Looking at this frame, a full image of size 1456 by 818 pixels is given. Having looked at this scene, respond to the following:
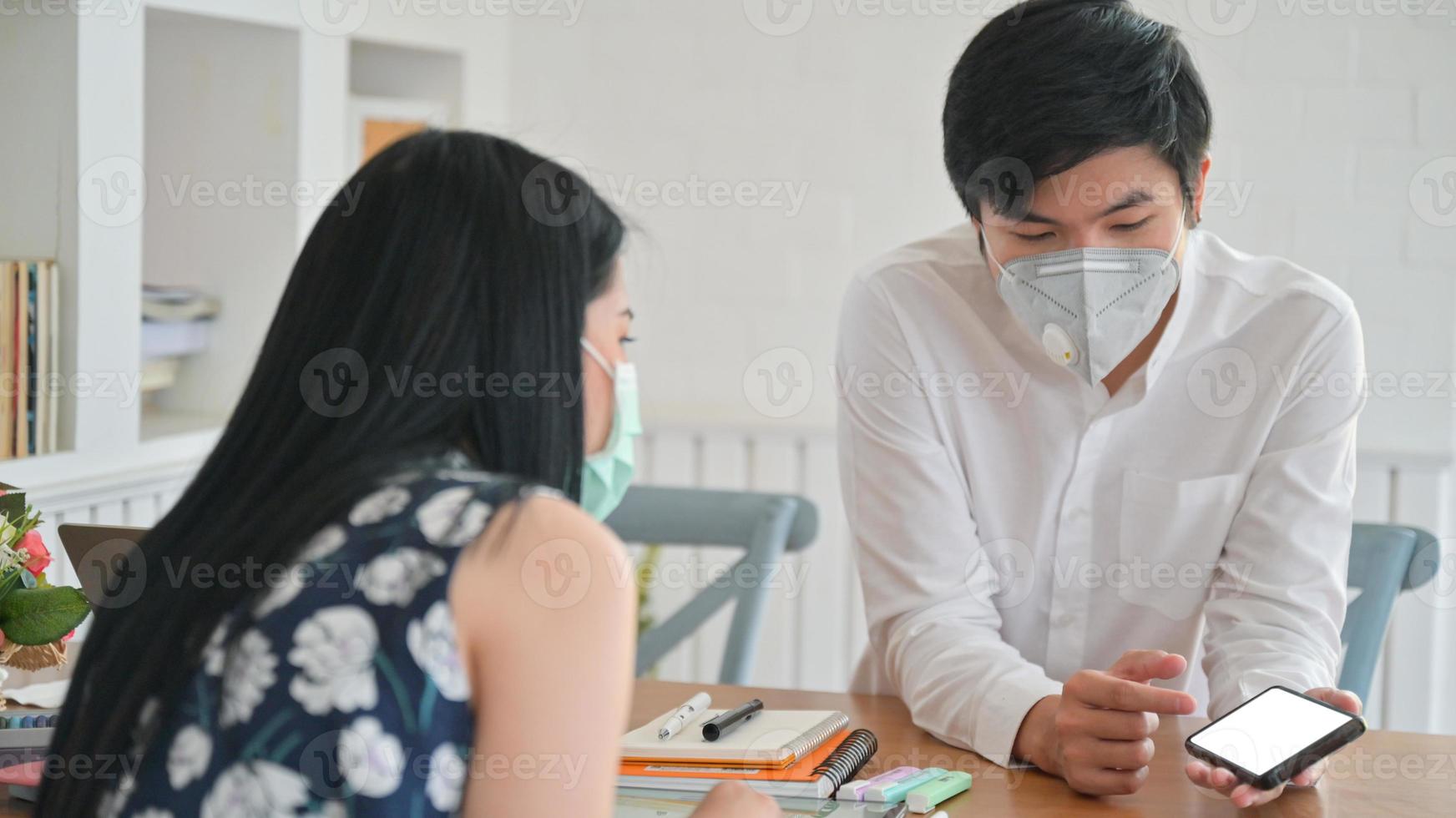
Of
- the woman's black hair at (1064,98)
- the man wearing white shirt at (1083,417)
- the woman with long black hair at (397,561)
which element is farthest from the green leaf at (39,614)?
the woman's black hair at (1064,98)

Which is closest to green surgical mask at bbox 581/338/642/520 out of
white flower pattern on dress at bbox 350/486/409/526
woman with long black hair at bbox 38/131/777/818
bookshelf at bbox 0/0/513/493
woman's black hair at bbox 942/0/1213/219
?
woman with long black hair at bbox 38/131/777/818

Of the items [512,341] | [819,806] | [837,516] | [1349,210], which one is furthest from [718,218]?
[512,341]

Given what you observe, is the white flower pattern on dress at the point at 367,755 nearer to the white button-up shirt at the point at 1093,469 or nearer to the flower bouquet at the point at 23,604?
the flower bouquet at the point at 23,604

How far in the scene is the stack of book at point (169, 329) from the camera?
2.45m

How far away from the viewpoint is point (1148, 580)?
1687 mm

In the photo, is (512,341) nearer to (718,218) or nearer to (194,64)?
(194,64)

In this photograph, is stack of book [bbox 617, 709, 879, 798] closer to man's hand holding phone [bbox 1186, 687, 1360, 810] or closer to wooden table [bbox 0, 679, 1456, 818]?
wooden table [bbox 0, 679, 1456, 818]

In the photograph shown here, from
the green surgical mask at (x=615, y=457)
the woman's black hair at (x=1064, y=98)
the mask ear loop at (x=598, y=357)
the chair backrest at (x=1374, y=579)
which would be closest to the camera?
the mask ear loop at (x=598, y=357)

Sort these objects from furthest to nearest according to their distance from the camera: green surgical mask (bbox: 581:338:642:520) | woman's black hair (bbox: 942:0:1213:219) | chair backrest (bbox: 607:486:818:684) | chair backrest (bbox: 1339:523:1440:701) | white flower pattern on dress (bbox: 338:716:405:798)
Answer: chair backrest (bbox: 607:486:818:684)
chair backrest (bbox: 1339:523:1440:701)
woman's black hair (bbox: 942:0:1213:219)
green surgical mask (bbox: 581:338:642:520)
white flower pattern on dress (bbox: 338:716:405:798)

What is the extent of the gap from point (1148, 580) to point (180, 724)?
4.00 feet

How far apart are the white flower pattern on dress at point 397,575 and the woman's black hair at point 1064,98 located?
91 cm

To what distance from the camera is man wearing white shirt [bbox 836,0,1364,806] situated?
1.47 metres

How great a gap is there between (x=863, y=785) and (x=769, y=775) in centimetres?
9

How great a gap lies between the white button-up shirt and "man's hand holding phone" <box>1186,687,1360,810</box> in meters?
0.23
